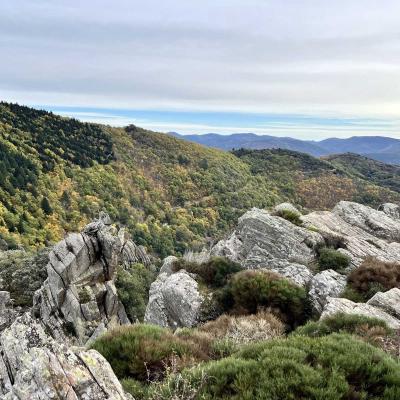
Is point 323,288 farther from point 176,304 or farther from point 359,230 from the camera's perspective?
point 359,230

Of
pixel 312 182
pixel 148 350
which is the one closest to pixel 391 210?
pixel 148 350

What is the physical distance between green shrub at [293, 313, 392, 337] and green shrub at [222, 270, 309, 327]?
11.8 ft

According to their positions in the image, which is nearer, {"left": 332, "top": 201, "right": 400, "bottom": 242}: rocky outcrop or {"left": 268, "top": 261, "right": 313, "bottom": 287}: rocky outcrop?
{"left": 268, "top": 261, "right": 313, "bottom": 287}: rocky outcrop

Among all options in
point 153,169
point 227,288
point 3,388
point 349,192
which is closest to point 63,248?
point 227,288

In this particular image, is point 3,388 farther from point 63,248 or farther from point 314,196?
point 314,196

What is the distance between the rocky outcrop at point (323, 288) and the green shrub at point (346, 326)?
4113 millimetres

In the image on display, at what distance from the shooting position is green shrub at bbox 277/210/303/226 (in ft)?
88.5

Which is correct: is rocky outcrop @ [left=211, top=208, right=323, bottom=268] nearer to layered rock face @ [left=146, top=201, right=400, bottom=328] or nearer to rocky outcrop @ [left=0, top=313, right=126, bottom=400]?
layered rock face @ [left=146, top=201, right=400, bottom=328]

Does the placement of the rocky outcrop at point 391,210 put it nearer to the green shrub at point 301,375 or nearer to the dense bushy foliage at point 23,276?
the dense bushy foliage at point 23,276

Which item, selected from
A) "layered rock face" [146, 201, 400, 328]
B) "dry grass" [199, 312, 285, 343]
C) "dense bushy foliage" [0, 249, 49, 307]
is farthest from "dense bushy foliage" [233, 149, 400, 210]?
"dry grass" [199, 312, 285, 343]

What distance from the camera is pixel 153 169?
135 m

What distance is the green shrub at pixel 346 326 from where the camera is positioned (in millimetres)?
10555

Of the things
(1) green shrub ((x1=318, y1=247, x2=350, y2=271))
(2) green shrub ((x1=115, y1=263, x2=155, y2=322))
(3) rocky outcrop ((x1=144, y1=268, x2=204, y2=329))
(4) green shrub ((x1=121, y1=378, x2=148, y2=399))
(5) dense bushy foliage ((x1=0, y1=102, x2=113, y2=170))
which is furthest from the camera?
(5) dense bushy foliage ((x1=0, y1=102, x2=113, y2=170))

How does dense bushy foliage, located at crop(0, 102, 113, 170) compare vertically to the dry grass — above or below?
→ above
